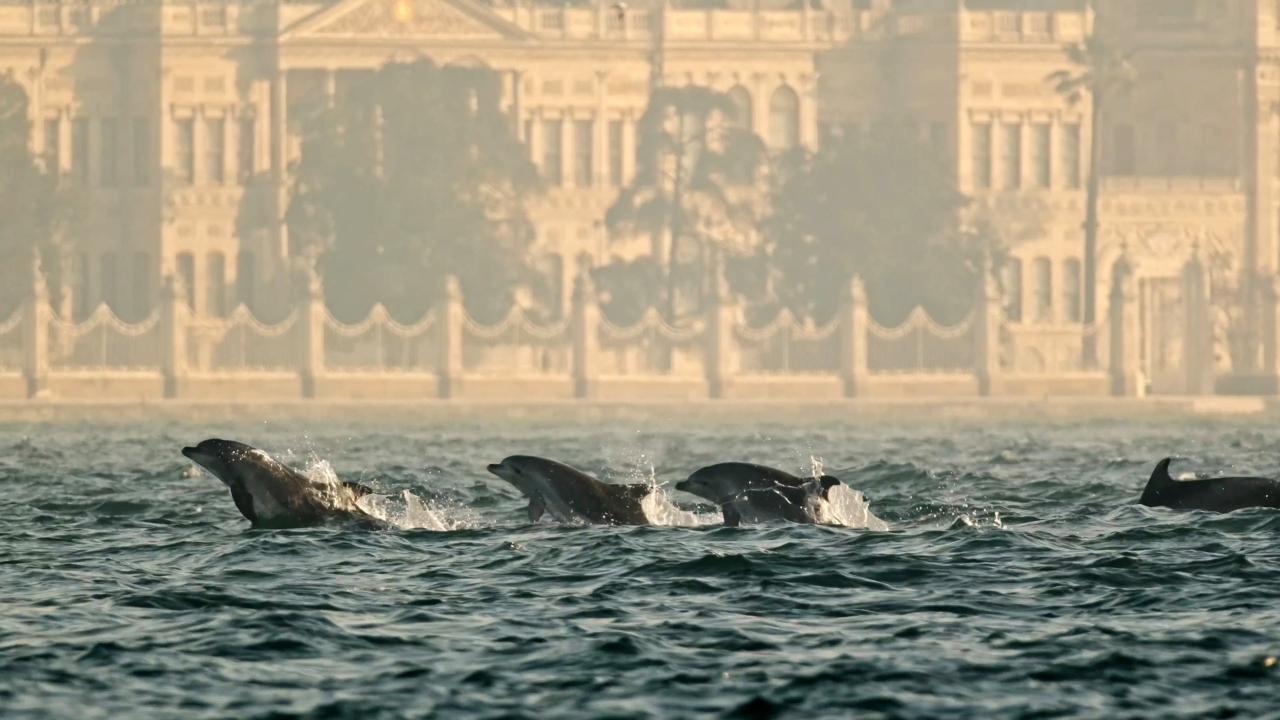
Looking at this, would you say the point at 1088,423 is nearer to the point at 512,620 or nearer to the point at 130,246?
the point at 130,246

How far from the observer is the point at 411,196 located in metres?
102

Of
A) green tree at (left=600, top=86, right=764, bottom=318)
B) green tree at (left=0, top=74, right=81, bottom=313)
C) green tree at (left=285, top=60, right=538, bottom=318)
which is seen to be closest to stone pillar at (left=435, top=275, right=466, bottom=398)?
green tree at (left=285, top=60, right=538, bottom=318)

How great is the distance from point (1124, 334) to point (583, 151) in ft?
90.7

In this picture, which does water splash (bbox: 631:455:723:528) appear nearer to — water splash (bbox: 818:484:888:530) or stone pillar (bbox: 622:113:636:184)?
water splash (bbox: 818:484:888:530)

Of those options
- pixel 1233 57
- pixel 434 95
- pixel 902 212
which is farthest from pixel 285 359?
pixel 1233 57

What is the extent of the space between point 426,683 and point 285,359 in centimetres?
7680

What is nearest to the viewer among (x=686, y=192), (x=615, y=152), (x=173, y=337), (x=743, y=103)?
(x=173, y=337)

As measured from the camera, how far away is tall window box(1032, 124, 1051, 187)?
12050cm

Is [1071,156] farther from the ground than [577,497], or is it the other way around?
[1071,156]

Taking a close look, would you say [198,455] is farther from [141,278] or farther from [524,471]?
[141,278]

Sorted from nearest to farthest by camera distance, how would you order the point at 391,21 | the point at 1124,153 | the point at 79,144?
the point at 391,21 < the point at 79,144 < the point at 1124,153

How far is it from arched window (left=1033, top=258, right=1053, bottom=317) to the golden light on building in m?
26.6

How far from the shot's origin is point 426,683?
18.6 metres

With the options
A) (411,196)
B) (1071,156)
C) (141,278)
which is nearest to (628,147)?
(1071,156)
